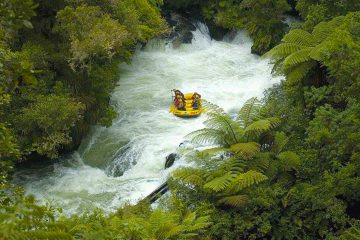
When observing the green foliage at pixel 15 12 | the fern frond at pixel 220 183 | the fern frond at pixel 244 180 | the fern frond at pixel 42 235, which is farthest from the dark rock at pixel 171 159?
the fern frond at pixel 42 235

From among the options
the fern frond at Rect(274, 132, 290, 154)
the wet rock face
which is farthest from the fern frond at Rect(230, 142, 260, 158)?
the wet rock face

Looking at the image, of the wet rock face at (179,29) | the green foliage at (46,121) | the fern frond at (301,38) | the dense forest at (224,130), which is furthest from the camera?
the wet rock face at (179,29)

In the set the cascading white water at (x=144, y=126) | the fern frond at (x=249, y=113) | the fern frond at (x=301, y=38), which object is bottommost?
the cascading white water at (x=144, y=126)

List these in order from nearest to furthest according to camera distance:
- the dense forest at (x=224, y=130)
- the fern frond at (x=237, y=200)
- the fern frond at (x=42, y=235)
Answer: the fern frond at (x=42, y=235), the dense forest at (x=224, y=130), the fern frond at (x=237, y=200)

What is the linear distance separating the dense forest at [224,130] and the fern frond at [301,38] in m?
0.02

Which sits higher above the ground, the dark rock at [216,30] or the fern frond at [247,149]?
the fern frond at [247,149]

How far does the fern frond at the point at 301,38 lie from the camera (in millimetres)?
9049

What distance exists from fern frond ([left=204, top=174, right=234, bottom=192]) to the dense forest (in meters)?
0.02

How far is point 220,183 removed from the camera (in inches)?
Result: 269

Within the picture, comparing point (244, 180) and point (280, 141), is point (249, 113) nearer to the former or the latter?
point (280, 141)

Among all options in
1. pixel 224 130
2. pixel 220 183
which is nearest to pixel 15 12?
pixel 220 183

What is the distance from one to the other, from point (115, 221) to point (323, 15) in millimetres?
6481

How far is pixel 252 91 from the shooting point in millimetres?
14477

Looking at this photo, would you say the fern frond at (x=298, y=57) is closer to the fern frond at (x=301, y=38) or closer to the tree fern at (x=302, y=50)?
the tree fern at (x=302, y=50)
